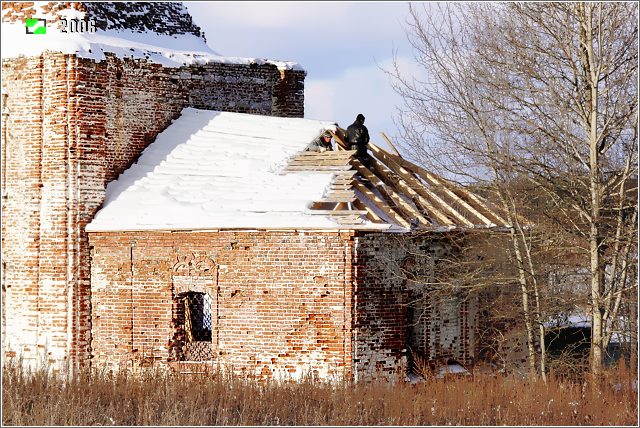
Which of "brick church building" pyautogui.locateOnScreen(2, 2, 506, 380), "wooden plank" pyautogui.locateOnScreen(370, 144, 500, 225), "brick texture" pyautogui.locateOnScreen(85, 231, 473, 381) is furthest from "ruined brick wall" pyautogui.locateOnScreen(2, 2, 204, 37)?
"wooden plank" pyautogui.locateOnScreen(370, 144, 500, 225)

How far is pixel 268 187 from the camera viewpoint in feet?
56.5

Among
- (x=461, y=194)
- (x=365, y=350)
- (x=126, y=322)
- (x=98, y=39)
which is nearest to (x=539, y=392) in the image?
(x=365, y=350)

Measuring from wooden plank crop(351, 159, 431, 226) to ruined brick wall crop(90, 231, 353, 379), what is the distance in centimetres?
137

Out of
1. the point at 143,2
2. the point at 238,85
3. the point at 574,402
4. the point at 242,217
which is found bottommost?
the point at 574,402

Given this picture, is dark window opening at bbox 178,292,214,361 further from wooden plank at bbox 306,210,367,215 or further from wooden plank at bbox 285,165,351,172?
wooden plank at bbox 285,165,351,172

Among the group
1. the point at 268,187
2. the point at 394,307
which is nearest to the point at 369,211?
the point at 394,307

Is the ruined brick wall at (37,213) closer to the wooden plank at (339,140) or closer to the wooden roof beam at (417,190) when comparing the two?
the wooden plank at (339,140)

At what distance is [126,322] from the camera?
58.0 feet

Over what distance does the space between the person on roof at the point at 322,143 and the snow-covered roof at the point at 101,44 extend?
279 centimetres

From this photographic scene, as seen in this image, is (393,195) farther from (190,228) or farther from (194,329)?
(194,329)

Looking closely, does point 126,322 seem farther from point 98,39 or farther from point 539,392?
point 539,392

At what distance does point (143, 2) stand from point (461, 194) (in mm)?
6678

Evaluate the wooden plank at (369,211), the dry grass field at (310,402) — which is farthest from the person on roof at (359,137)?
the dry grass field at (310,402)

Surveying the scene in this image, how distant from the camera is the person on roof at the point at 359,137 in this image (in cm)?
1791
